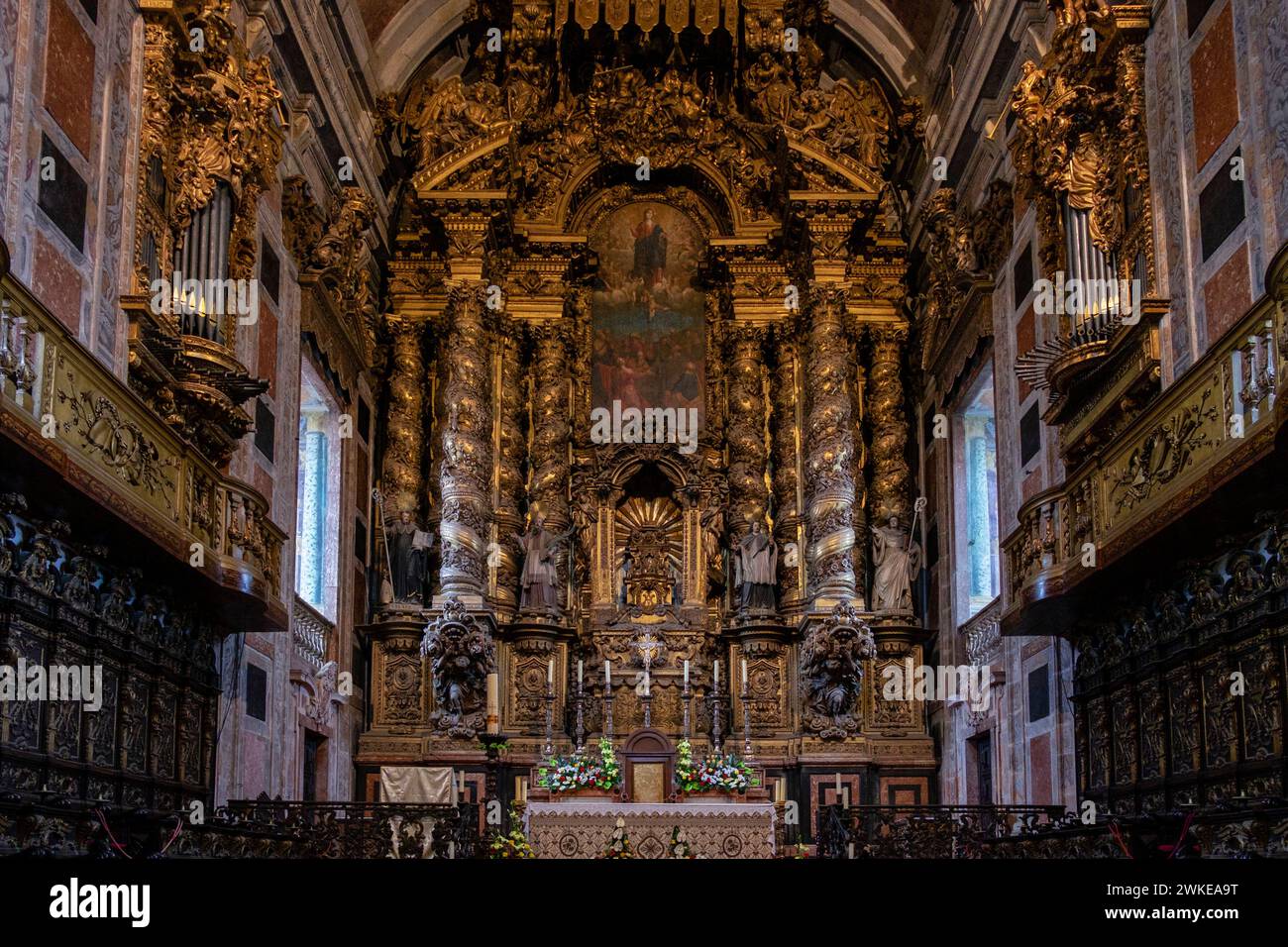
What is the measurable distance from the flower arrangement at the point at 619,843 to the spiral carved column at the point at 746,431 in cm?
916

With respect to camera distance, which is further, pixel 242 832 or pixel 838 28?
pixel 838 28

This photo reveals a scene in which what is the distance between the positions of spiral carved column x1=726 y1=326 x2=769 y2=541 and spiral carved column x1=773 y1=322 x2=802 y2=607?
0.87ft

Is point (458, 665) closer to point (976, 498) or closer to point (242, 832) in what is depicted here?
point (976, 498)

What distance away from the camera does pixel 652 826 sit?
774 inches

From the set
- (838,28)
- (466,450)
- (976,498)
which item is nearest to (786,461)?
(976,498)

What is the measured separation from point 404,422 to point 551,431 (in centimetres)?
259

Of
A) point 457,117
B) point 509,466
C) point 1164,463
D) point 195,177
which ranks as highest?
point 457,117

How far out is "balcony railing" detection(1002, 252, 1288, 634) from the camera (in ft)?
38.1

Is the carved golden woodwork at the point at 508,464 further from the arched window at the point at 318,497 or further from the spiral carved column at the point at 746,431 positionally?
the spiral carved column at the point at 746,431

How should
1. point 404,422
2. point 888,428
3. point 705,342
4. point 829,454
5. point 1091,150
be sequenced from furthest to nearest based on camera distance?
point 705,342, point 888,428, point 404,422, point 829,454, point 1091,150

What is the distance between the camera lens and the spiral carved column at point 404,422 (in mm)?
27219

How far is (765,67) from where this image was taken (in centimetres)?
2911
